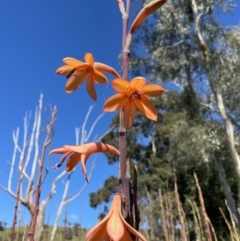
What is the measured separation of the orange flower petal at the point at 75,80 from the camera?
2.78 feet

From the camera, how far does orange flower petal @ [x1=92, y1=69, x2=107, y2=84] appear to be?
0.83 m

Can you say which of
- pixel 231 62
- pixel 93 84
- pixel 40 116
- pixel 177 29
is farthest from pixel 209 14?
pixel 93 84

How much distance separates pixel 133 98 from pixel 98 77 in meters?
0.12

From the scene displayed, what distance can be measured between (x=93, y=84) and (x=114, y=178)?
1702cm

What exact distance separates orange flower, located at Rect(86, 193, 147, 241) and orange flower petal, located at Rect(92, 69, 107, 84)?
345 mm

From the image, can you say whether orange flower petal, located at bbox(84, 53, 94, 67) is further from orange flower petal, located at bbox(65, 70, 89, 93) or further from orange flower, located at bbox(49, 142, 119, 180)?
orange flower, located at bbox(49, 142, 119, 180)

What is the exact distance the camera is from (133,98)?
0.78m

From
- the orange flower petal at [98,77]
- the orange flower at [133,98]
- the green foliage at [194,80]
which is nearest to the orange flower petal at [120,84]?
the orange flower at [133,98]

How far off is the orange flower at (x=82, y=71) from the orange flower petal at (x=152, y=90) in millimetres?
93

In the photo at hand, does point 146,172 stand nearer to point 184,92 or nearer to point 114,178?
point 114,178

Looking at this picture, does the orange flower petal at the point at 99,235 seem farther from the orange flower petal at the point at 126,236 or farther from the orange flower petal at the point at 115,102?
the orange flower petal at the point at 115,102

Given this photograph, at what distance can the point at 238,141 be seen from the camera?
11172 millimetres

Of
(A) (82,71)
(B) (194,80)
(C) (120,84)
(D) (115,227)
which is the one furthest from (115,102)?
(B) (194,80)

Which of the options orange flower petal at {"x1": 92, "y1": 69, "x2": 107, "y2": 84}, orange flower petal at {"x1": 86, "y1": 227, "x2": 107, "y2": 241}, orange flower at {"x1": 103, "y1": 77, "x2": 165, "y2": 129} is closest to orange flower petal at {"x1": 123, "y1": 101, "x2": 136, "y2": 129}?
orange flower at {"x1": 103, "y1": 77, "x2": 165, "y2": 129}
